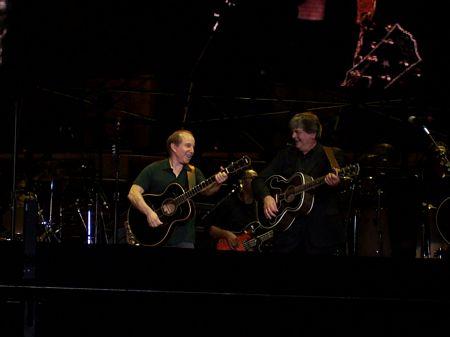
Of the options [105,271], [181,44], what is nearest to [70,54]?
[181,44]

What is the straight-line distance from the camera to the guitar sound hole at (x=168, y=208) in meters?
7.91

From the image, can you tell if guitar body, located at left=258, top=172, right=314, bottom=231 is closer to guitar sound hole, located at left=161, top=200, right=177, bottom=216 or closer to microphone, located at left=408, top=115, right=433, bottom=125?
guitar sound hole, located at left=161, top=200, right=177, bottom=216

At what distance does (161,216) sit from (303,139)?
5.63 feet

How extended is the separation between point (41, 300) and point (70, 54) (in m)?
9.08

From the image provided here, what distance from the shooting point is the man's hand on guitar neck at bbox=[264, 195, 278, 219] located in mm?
7285

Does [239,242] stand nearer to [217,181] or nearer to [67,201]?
[217,181]

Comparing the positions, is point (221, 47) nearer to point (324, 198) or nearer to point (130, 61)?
→ point (130, 61)

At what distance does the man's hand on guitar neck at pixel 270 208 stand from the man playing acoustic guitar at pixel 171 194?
0.65 metres

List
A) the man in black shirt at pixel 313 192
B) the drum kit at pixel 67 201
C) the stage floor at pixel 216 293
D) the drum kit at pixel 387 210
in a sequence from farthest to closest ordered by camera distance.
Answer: the drum kit at pixel 67 201 < the drum kit at pixel 387 210 < the man in black shirt at pixel 313 192 < the stage floor at pixel 216 293

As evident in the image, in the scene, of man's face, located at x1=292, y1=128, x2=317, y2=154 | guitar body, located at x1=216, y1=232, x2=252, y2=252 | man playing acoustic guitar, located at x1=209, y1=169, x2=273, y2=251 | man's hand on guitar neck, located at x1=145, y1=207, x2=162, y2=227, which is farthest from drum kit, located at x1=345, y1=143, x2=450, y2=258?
man's hand on guitar neck, located at x1=145, y1=207, x2=162, y2=227

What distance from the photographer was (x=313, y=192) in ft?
23.9

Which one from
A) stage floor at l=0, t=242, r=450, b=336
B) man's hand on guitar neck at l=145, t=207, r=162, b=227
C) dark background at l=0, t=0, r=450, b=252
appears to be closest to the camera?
stage floor at l=0, t=242, r=450, b=336

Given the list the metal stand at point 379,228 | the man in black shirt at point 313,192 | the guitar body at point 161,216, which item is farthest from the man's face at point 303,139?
the metal stand at point 379,228

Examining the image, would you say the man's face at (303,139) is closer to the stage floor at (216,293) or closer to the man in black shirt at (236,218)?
the man in black shirt at (236,218)
